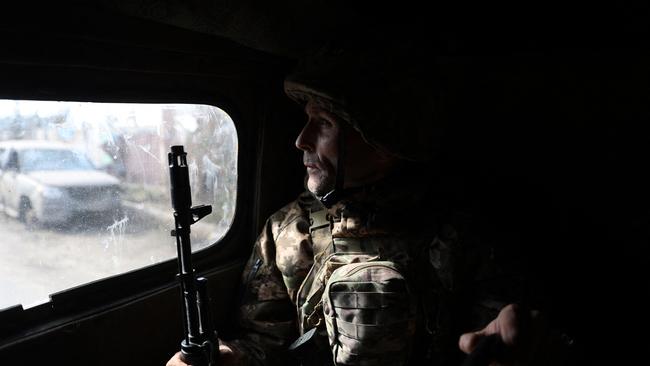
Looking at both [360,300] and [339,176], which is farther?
[339,176]

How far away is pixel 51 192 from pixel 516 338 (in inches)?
67.9

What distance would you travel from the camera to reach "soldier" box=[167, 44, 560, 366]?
1.56 m

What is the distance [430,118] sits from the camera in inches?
68.9

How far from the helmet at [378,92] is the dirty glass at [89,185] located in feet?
2.11

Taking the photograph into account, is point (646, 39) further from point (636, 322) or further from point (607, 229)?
point (636, 322)

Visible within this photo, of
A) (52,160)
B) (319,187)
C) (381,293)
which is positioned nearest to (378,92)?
(319,187)

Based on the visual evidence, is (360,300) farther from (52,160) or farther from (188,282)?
(52,160)

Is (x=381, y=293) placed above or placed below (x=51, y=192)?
below

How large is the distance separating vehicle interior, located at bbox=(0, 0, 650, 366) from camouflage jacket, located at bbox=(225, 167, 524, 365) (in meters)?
0.22

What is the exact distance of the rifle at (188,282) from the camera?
4.53 ft

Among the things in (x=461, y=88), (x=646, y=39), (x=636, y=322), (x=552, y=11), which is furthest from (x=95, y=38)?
(x=636, y=322)

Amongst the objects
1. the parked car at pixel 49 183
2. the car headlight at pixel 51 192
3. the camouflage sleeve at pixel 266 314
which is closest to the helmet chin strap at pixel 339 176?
the camouflage sleeve at pixel 266 314

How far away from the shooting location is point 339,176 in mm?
1734

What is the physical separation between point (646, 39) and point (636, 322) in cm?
118
